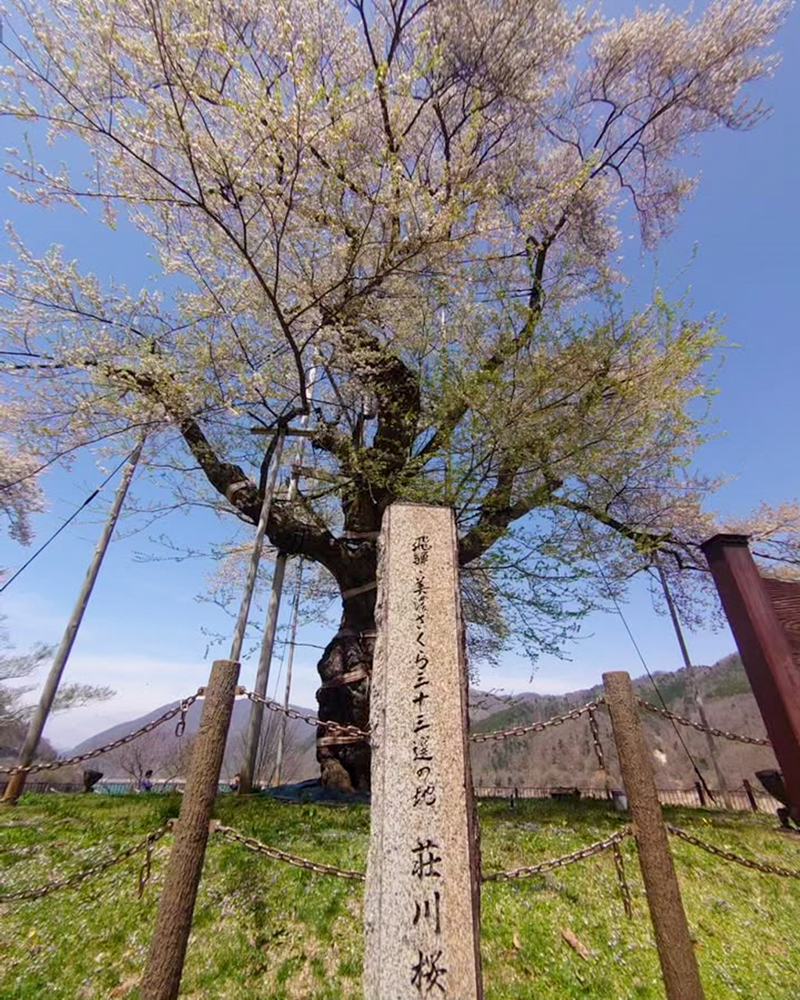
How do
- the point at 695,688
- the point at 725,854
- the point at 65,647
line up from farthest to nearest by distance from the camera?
the point at 695,688 < the point at 65,647 < the point at 725,854

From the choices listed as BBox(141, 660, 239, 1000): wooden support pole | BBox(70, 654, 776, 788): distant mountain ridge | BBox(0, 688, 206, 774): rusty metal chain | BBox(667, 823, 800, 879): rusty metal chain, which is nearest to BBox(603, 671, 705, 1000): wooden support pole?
BBox(667, 823, 800, 879): rusty metal chain

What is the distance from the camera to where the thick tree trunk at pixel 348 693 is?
8.27m

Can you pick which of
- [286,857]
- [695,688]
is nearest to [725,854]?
[286,857]

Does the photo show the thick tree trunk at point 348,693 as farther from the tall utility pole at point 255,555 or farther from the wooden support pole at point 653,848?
the wooden support pole at point 653,848

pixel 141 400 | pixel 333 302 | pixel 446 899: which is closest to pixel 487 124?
pixel 333 302

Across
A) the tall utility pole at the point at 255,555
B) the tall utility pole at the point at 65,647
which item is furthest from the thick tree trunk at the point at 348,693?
the tall utility pole at the point at 65,647

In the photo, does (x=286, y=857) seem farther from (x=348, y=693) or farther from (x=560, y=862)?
(x=348, y=693)

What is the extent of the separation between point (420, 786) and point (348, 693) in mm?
6614

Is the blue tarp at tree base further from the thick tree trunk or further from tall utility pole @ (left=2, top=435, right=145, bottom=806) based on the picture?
tall utility pole @ (left=2, top=435, right=145, bottom=806)

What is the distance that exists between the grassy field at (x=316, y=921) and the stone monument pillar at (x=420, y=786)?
5.68ft

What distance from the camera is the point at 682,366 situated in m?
6.43

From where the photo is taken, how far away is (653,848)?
2.74 metres

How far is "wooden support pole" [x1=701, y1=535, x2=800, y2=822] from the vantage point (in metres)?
2.43

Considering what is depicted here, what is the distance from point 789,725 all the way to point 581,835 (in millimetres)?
4827
